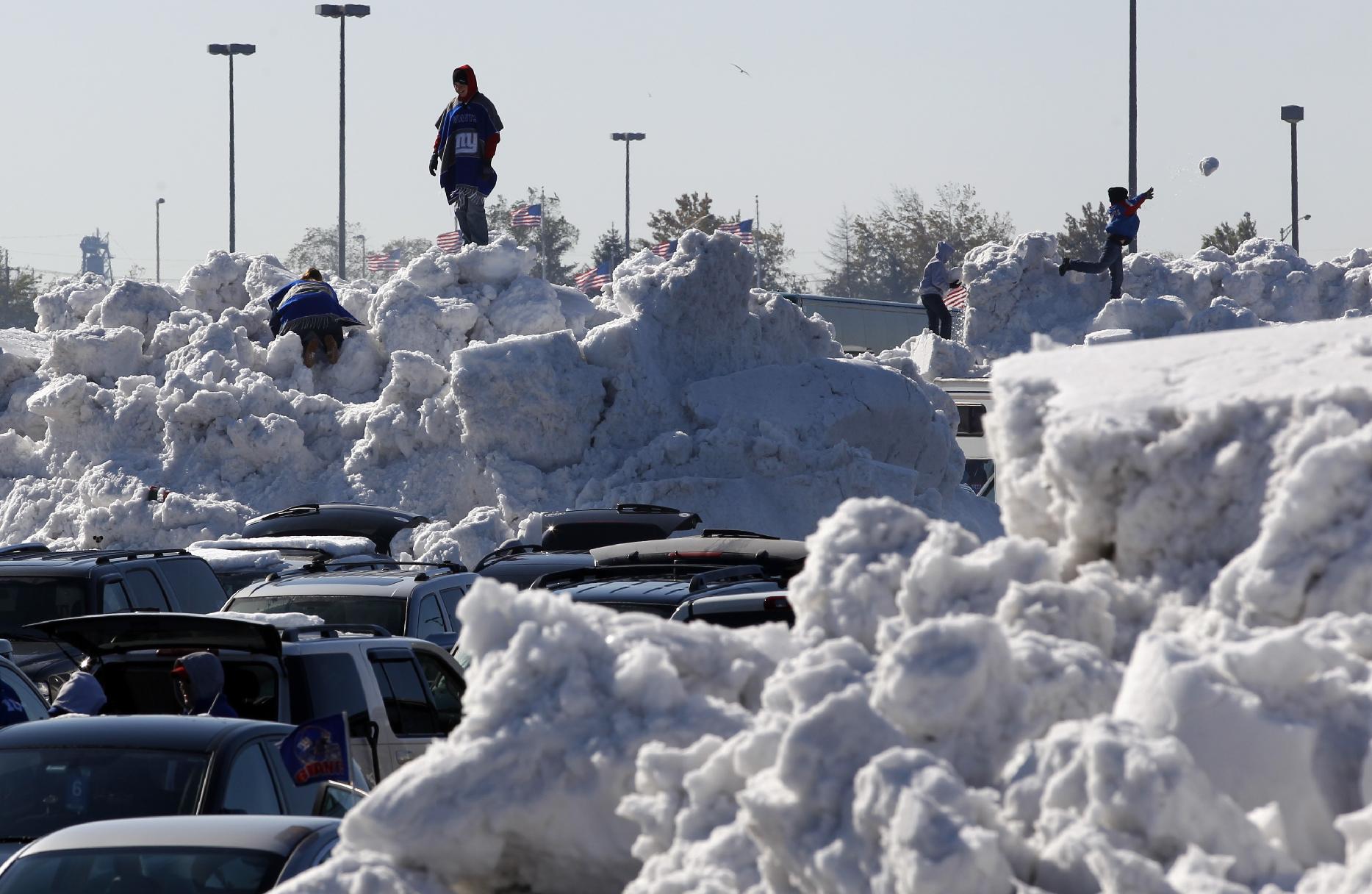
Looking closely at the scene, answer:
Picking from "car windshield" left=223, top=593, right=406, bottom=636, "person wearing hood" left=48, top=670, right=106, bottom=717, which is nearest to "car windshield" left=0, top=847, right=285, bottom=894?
"person wearing hood" left=48, top=670, right=106, bottom=717

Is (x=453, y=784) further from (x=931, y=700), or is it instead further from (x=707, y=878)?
(x=931, y=700)

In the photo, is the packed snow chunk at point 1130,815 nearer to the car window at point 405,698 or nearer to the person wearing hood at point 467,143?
the car window at point 405,698

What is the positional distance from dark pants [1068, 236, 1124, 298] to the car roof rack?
20.6 m

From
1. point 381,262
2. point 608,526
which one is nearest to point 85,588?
point 608,526

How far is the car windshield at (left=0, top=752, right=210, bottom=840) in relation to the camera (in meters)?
7.11

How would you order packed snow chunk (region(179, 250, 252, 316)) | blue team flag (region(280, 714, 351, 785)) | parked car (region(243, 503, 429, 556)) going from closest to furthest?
1. blue team flag (region(280, 714, 351, 785))
2. parked car (region(243, 503, 429, 556))
3. packed snow chunk (region(179, 250, 252, 316))

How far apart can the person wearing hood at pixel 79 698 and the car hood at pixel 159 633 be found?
1.52 ft

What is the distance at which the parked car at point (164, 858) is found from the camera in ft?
19.4

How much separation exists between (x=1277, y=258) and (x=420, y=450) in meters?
18.1

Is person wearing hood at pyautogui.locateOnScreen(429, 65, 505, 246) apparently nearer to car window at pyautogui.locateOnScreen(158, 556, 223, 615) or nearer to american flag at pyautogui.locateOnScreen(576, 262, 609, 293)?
car window at pyautogui.locateOnScreen(158, 556, 223, 615)

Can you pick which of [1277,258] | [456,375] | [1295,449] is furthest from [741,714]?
[1277,258]

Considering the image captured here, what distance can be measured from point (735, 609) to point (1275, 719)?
7104 millimetres

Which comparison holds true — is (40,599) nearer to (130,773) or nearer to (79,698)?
(79,698)

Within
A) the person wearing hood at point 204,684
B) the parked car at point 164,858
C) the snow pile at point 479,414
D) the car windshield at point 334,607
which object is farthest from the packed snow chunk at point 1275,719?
the snow pile at point 479,414
